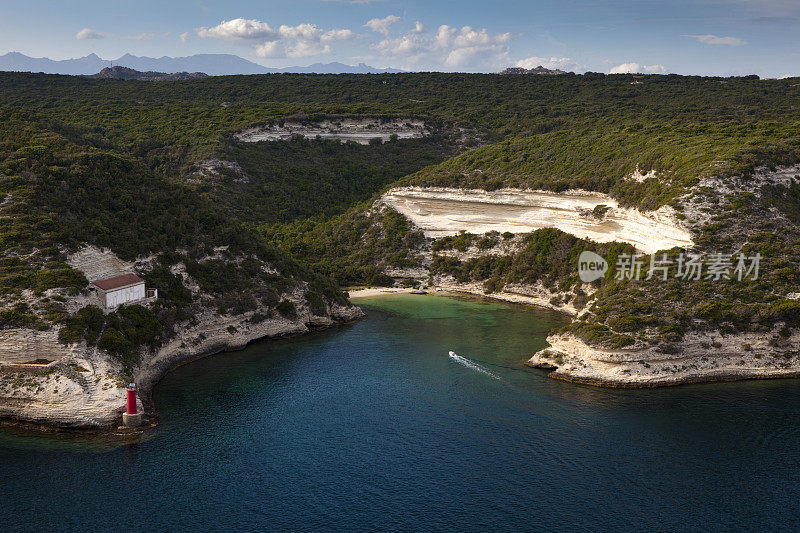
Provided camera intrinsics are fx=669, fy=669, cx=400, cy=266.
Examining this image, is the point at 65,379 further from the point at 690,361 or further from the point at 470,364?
the point at 690,361

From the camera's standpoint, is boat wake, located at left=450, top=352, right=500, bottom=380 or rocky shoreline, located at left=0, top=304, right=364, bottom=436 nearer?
rocky shoreline, located at left=0, top=304, right=364, bottom=436

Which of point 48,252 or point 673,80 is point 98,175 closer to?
point 48,252

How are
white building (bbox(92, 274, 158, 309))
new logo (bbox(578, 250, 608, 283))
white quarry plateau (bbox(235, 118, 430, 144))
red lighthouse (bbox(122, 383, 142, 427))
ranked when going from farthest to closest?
white quarry plateau (bbox(235, 118, 430, 144)), new logo (bbox(578, 250, 608, 283)), white building (bbox(92, 274, 158, 309)), red lighthouse (bbox(122, 383, 142, 427))

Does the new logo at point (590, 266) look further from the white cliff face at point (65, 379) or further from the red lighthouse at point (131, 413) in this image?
the red lighthouse at point (131, 413)

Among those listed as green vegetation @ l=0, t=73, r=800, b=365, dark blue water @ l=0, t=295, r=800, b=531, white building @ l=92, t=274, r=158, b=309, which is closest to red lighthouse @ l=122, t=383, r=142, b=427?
dark blue water @ l=0, t=295, r=800, b=531

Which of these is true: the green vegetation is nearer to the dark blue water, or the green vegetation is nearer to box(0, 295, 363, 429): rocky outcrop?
box(0, 295, 363, 429): rocky outcrop

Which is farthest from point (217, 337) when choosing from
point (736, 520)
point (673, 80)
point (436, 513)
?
point (673, 80)

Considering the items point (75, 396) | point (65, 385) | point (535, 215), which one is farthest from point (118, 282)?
point (535, 215)
